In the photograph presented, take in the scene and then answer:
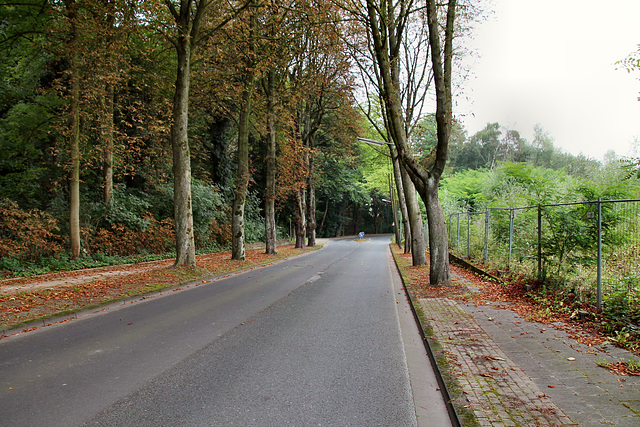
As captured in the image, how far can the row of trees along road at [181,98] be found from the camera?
39.5ft

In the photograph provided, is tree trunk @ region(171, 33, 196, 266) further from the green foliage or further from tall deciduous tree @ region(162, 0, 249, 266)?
the green foliage

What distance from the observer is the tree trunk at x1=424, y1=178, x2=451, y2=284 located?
414 inches

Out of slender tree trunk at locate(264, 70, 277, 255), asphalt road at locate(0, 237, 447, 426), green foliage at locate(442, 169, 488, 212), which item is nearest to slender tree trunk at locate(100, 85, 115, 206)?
slender tree trunk at locate(264, 70, 277, 255)

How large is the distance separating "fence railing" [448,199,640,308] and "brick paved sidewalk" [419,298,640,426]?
53.4 inches

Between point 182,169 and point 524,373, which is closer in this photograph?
point 524,373

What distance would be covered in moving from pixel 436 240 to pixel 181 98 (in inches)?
371

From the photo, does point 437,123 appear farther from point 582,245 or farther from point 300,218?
point 300,218

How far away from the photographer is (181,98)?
1301 centimetres

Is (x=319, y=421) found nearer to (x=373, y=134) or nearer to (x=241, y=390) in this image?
(x=241, y=390)

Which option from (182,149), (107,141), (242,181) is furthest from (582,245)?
(107,141)

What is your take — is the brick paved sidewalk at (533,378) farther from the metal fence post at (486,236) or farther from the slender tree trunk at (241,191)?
the slender tree trunk at (241,191)

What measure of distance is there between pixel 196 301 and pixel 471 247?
11921 mm

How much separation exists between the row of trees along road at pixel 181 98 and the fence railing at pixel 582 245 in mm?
2067

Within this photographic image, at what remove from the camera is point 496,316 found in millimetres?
7051
